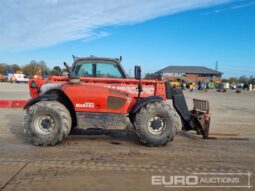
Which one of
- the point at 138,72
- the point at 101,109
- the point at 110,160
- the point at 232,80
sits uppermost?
the point at 138,72

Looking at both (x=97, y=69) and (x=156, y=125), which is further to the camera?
(x=97, y=69)

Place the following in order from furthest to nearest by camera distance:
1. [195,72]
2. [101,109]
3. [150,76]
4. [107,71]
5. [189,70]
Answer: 1. [189,70]
2. [195,72]
3. [150,76]
4. [107,71]
5. [101,109]

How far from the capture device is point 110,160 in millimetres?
7289

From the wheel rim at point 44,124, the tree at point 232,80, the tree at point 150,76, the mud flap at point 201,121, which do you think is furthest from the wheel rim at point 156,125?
the tree at point 232,80

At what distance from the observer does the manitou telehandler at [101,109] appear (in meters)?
8.61

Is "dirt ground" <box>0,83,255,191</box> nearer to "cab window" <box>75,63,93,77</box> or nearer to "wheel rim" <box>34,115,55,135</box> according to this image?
"wheel rim" <box>34,115,55,135</box>

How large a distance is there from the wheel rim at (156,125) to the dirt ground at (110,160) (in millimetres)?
459

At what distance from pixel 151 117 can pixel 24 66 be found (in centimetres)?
13424

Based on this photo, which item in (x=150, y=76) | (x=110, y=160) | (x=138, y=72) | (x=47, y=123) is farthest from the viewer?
(x=150, y=76)

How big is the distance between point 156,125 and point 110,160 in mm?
1838

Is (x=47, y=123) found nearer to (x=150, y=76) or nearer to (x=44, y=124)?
(x=44, y=124)

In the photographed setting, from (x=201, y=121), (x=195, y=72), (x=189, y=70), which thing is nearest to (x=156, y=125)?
(x=201, y=121)

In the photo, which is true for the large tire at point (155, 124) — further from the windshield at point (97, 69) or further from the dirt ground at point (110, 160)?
the windshield at point (97, 69)

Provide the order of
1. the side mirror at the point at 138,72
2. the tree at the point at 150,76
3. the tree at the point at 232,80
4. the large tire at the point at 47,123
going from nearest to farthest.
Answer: the large tire at the point at 47,123, the side mirror at the point at 138,72, the tree at the point at 150,76, the tree at the point at 232,80
